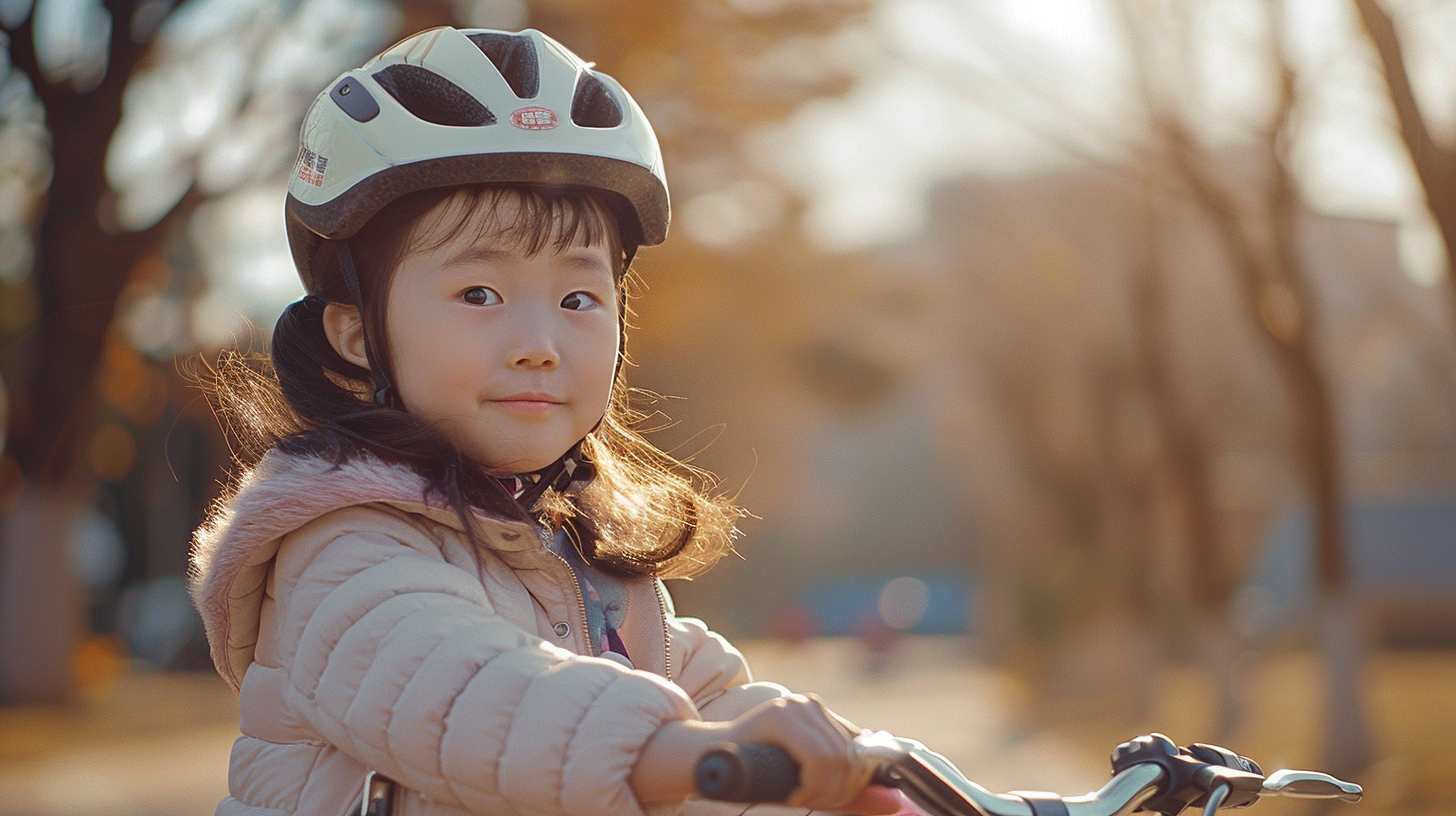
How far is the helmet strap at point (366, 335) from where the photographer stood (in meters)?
2.32

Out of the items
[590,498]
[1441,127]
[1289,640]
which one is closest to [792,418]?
[1289,640]

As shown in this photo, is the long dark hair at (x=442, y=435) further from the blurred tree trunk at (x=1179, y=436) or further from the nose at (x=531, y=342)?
the blurred tree trunk at (x=1179, y=436)

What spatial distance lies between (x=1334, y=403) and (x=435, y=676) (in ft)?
30.0

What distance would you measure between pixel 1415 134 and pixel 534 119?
15.7 feet

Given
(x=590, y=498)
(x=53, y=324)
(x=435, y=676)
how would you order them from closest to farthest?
(x=435, y=676) < (x=590, y=498) < (x=53, y=324)

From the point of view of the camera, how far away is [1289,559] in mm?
29609

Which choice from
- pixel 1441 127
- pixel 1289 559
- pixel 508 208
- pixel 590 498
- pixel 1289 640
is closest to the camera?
pixel 508 208

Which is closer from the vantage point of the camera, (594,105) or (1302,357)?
(594,105)

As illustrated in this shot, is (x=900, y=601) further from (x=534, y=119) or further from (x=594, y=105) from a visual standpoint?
(x=534, y=119)

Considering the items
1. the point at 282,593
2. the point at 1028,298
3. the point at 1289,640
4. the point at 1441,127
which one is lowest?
the point at 282,593

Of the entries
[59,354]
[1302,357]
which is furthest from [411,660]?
[59,354]

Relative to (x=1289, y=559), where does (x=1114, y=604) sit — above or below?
below

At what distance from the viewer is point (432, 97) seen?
241 cm

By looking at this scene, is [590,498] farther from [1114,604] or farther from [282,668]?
[1114,604]
